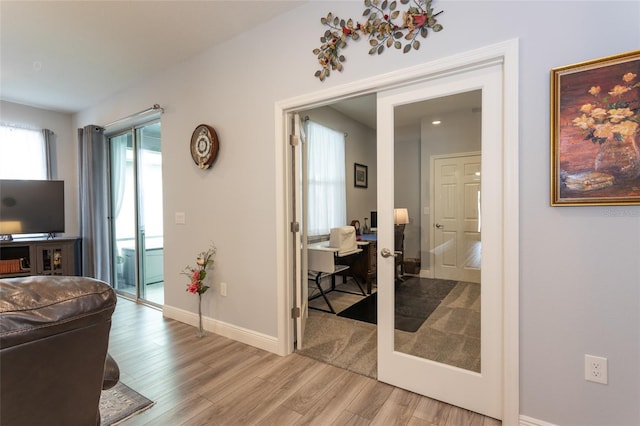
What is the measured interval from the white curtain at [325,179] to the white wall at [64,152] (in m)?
3.80

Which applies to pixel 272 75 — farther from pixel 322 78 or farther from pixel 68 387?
pixel 68 387

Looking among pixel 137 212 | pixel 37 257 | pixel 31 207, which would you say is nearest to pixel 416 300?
pixel 137 212

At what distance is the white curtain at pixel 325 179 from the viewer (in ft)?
13.2

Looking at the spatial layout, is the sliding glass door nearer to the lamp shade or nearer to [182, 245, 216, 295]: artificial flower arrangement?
[182, 245, 216, 295]: artificial flower arrangement

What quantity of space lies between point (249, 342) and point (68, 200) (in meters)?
4.13

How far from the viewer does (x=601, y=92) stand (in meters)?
1.37

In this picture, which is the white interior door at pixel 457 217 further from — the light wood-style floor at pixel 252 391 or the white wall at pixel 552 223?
the light wood-style floor at pixel 252 391

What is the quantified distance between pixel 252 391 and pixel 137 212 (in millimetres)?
2971

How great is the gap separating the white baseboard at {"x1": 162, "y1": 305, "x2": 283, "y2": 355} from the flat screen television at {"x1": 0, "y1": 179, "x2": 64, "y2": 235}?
7.16ft

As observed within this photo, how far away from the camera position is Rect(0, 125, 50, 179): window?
A: 3998mm

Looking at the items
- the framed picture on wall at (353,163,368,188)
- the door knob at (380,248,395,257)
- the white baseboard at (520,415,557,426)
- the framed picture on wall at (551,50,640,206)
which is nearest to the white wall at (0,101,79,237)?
the framed picture on wall at (353,163,368,188)

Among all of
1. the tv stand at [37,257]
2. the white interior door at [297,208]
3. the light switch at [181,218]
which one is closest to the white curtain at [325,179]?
the white interior door at [297,208]

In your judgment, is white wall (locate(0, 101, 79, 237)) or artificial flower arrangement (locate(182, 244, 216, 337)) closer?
artificial flower arrangement (locate(182, 244, 216, 337))

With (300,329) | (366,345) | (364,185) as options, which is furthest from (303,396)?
(364,185)
